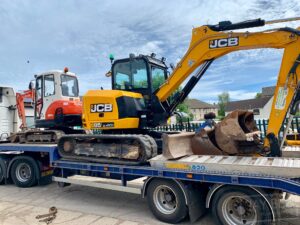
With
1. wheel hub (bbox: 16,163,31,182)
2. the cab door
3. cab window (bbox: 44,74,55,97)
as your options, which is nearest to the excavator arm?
cab window (bbox: 44,74,55,97)

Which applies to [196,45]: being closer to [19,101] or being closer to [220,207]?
[220,207]

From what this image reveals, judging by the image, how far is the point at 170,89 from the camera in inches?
279

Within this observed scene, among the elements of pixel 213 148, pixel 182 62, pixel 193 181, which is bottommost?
pixel 193 181

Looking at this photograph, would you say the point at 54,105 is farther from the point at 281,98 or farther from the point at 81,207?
the point at 281,98

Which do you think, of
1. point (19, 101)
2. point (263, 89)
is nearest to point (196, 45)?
point (19, 101)

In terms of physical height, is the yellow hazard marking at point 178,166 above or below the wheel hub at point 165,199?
above

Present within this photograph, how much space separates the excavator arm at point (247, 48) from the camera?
5.38 metres

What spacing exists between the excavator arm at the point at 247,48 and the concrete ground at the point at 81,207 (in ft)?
6.84

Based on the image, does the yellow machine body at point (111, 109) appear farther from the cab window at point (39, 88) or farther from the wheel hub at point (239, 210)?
the wheel hub at point (239, 210)

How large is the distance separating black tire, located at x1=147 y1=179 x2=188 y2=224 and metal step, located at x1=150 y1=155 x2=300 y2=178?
0.35 metres

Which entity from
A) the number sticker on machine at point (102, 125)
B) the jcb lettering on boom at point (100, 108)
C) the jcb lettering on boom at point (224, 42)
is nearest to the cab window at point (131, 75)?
the jcb lettering on boom at point (100, 108)

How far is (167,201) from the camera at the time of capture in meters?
5.51

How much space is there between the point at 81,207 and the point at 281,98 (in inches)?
190

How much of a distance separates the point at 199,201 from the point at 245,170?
47.4 inches
